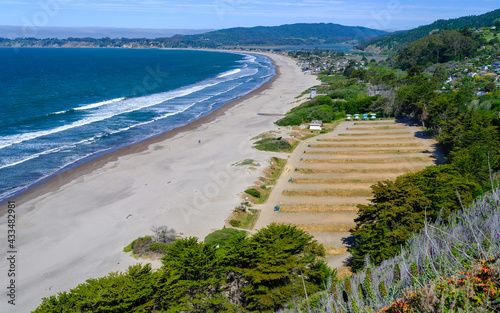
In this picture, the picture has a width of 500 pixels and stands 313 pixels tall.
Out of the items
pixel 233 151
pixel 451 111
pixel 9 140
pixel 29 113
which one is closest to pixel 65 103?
pixel 29 113

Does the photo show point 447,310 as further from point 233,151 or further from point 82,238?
point 233,151

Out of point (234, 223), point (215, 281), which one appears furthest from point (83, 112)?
point (215, 281)

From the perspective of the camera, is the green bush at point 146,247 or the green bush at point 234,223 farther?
the green bush at point 234,223

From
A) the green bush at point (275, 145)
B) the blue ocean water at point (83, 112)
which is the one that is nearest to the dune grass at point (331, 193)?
the green bush at point (275, 145)

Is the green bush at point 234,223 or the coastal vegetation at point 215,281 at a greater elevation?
the coastal vegetation at point 215,281

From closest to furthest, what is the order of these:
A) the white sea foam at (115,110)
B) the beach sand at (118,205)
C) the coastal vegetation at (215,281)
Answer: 1. the coastal vegetation at (215,281)
2. the beach sand at (118,205)
3. the white sea foam at (115,110)

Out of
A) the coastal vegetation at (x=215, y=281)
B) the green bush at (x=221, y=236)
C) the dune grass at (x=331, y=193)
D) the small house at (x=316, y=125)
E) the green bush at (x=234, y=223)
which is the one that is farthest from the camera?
the small house at (x=316, y=125)

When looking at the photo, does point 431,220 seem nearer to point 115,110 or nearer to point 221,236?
point 221,236

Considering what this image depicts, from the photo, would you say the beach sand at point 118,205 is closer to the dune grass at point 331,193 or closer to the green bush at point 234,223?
the green bush at point 234,223

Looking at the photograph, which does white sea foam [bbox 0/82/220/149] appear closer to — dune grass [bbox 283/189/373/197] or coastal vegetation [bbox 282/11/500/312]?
dune grass [bbox 283/189/373/197]
